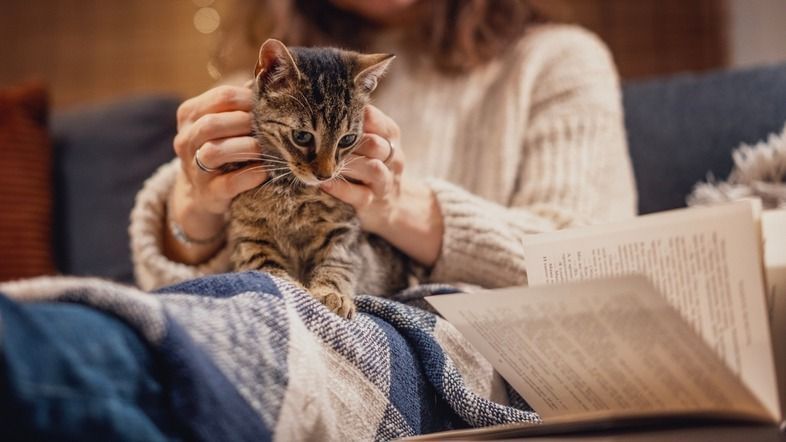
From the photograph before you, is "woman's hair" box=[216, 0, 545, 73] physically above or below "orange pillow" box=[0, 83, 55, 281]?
above

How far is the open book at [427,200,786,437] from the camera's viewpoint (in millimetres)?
533

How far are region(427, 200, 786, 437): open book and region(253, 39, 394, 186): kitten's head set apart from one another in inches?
11.4

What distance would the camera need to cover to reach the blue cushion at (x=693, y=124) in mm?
1324

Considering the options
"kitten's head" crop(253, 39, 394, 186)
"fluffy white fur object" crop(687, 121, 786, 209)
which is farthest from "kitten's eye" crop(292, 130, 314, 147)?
"fluffy white fur object" crop(687, 121, 786, 209)

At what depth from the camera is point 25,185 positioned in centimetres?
163

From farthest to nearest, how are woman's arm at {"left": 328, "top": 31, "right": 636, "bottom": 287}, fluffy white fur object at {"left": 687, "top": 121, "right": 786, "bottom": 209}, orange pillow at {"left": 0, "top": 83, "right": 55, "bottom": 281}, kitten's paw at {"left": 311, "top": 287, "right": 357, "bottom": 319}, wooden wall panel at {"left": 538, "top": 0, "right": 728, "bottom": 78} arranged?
wooden wall panel at {"left": 538, "top": 0, "right": 728, "bottom": 78}, orange pillow at {"left": 0, "top": 83, "right": 55, "bottom": 281}, fluffy white fur object at {"left": 687, "top": 121, "right": 786, "bottom": 209}, woman's arm at {"left": 328, "top": 31, "right": 636, "bottom": 287}, kitten's paw at {"left": 311, "top": 287, "right": 357, "bottom": 319}

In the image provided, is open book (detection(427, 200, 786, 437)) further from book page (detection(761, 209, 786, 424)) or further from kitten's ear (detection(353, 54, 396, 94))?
kitten's ear (detection(353, 54, 396, 94))

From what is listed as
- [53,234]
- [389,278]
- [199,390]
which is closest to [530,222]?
[389,278]

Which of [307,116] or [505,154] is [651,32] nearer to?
[505,154]

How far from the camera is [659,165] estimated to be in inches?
55.5

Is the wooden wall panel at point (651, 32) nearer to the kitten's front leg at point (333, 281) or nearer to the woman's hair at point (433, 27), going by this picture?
the woman's hair at point (433, 27)

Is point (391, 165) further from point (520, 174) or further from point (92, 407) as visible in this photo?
point (92, 407)

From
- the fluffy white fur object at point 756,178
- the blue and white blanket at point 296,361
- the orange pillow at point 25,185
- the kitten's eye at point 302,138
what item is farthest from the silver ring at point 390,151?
the orange pillow at point 25,185

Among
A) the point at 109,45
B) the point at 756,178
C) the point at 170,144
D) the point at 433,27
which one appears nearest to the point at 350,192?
the point at 433,27
